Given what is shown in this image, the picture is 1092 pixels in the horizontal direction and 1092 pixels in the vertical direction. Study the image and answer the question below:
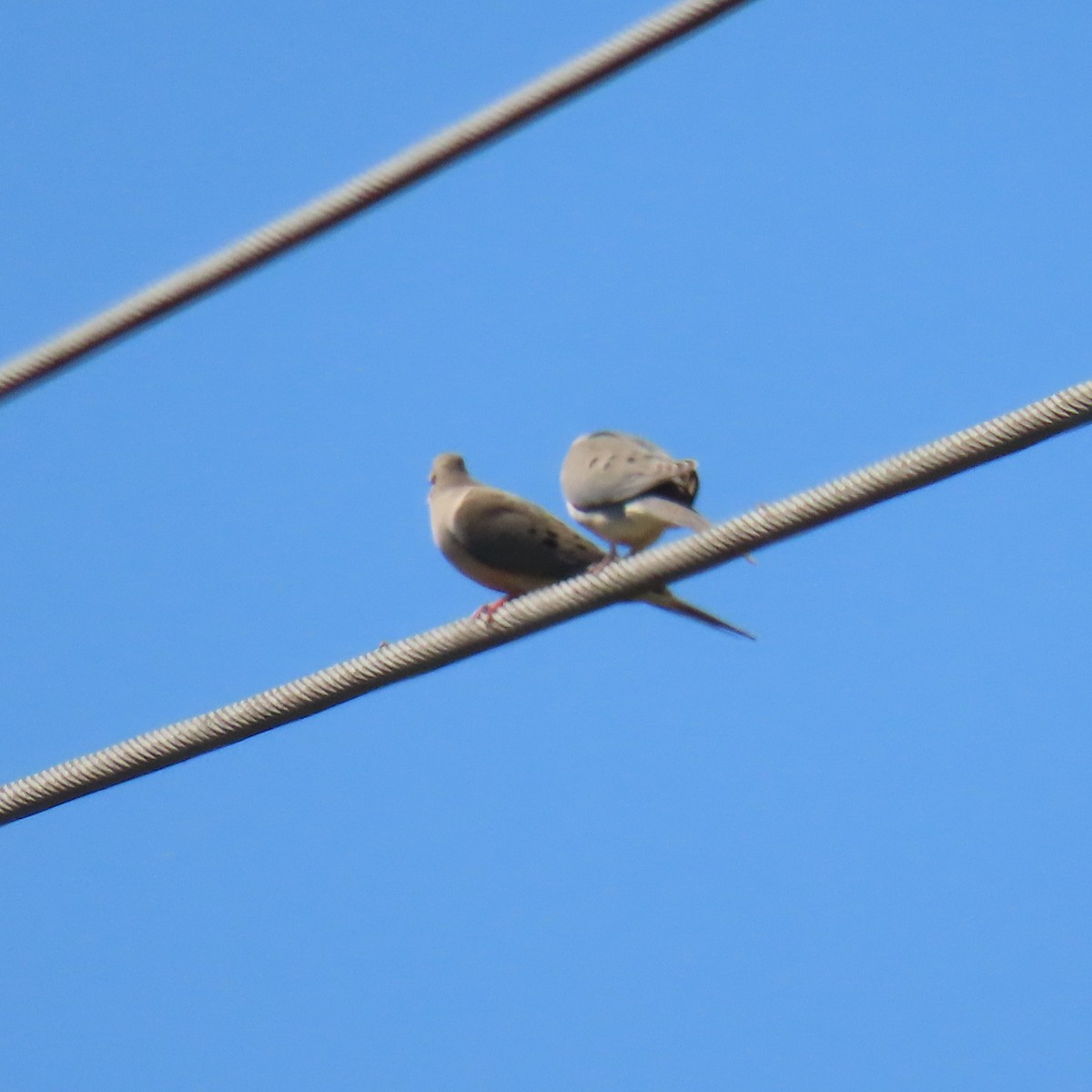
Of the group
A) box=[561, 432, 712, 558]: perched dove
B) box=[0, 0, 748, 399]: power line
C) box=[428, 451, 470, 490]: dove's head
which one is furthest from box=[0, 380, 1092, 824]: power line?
box=[428, 451, 470, 490]: dove's head

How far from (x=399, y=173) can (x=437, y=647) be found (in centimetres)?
111

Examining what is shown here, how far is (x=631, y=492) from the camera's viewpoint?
6.47m

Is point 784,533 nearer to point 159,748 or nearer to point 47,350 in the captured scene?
point 159,748

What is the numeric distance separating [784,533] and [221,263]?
4.82 feet

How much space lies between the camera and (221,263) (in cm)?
408

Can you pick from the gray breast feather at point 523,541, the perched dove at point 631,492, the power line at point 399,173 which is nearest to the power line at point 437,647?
the power line at point 399,173

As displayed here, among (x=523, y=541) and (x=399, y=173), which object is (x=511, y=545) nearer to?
Answer: (x=523, y=541)

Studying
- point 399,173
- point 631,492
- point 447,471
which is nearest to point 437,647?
point 399,173

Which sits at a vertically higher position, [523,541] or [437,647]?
[523,541]

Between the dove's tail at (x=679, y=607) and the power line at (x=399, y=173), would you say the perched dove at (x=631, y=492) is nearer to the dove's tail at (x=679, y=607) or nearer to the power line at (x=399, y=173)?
the dove's tail at (x=679, y=607)

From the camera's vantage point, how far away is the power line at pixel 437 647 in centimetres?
353

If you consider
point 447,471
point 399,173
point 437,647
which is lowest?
point 437,647

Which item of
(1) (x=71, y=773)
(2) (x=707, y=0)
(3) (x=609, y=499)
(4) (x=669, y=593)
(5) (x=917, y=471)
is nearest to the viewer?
(5) (x=917, y=471)

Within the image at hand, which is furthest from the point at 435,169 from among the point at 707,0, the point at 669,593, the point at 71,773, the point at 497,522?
the point at 497,522
